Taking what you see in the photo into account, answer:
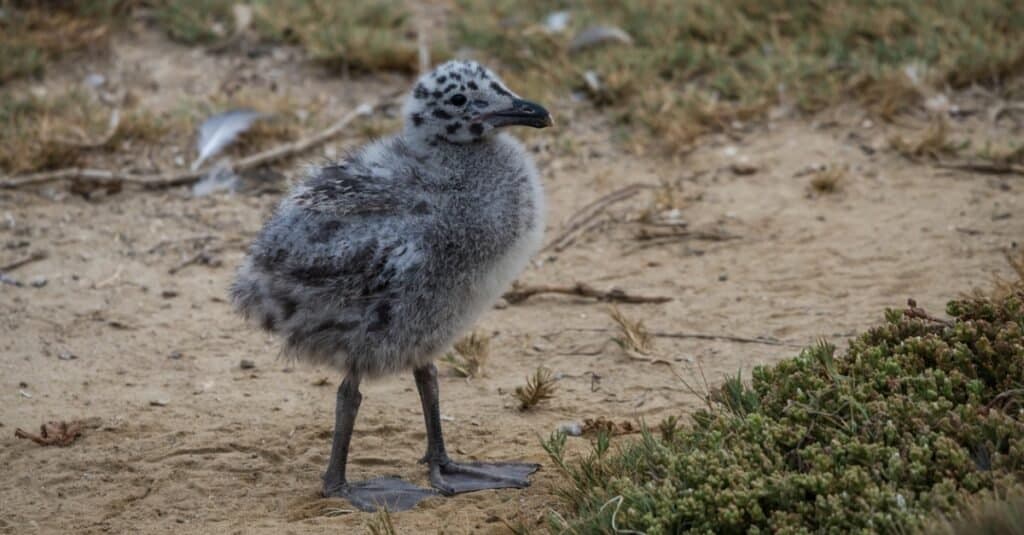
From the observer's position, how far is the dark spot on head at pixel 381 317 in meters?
4.77

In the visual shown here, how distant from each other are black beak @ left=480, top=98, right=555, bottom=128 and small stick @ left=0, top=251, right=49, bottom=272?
3565 millimetres

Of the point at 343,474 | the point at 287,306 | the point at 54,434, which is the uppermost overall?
the point at 287,306

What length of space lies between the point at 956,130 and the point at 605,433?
4524 mm

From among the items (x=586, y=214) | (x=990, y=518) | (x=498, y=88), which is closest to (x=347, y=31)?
(x=586, y=214)

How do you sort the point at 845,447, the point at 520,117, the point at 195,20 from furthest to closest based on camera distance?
the point at 195,20, the point at 520,117, the point at 845,447

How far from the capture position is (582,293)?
6891 millimetres

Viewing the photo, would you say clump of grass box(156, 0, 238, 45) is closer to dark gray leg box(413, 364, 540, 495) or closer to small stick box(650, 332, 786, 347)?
small stick box(650, 332, 786, 347)

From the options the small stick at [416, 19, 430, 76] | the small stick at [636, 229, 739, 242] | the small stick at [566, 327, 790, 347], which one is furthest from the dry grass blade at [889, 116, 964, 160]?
the small stick at [416, 19, 430, 76]

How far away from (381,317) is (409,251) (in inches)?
11.0

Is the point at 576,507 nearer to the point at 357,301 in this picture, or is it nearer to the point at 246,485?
the point at 357,301

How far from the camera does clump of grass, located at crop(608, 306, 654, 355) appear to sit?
616 centimetres

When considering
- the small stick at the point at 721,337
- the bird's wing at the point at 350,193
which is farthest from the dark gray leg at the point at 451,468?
the small stick at the point at 721,337

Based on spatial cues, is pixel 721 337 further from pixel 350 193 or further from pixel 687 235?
pixel 350 193

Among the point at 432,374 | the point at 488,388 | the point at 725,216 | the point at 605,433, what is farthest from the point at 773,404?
the point at 725,216
